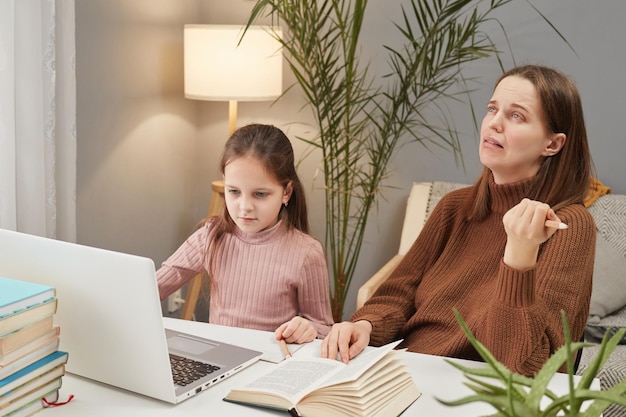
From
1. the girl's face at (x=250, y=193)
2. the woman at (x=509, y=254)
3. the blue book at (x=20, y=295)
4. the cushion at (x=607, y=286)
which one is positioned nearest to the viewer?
the blue book at (x=20, y=295)

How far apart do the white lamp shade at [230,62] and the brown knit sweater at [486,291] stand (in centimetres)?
145

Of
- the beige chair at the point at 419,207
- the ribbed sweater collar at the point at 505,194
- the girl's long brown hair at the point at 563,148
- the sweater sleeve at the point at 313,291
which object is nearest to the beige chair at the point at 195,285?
the beige chair at the point at 419,207

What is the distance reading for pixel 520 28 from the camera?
319 cm

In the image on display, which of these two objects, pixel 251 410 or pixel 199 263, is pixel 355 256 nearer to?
pixel 199 263

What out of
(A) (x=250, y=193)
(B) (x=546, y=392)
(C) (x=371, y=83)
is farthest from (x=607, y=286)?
(B) (x=546, y=392)

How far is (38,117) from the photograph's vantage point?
247cm

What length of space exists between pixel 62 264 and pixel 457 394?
698mm

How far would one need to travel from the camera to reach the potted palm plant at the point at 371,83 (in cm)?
289

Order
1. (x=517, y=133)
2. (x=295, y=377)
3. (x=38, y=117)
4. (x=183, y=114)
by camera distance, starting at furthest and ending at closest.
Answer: (x=183, y=114), (x=38, y=117), (x=517, y=133), (x=295, y=377)

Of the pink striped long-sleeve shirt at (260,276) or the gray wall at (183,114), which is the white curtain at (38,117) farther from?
the pink striped long-sleeve shirt at (260,276)

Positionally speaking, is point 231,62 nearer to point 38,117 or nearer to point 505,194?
Result: point 38,117

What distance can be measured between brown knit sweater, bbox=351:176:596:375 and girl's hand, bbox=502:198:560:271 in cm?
3

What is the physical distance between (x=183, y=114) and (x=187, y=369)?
7.55 ft

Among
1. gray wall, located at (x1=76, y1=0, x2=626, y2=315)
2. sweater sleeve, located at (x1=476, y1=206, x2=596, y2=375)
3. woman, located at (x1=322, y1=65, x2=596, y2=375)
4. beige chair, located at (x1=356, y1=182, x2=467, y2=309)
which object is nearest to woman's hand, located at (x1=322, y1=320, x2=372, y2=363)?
woman, located at (x1=322, y1=65, x2=596, y2=375)
